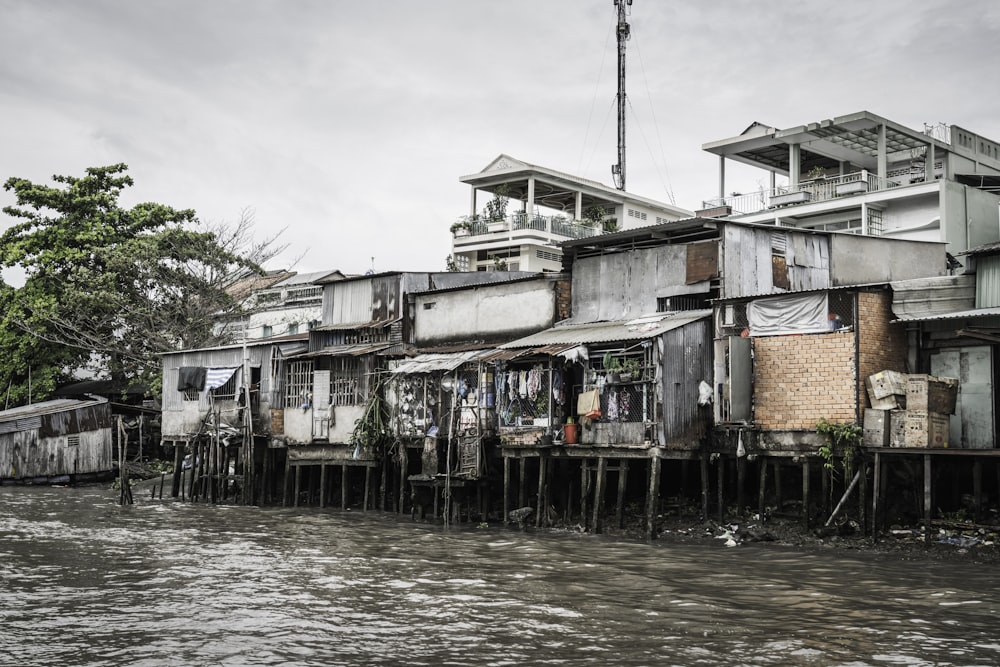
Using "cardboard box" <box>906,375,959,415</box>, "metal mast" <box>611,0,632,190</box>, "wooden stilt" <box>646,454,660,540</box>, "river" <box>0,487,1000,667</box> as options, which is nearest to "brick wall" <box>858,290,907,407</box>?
"cardboard box" <box>906,375,959,415</box>

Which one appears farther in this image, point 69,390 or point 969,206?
point 69,390

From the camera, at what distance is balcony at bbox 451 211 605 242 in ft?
147

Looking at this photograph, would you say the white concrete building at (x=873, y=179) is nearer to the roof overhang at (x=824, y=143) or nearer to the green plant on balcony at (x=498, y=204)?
the roof overhang at (x=824, y=143)

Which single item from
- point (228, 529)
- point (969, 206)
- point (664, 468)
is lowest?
point (228, 529)

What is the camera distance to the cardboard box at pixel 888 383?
20.7 meters

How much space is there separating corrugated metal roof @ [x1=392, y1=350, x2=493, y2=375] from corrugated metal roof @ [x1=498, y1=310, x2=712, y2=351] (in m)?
0.92

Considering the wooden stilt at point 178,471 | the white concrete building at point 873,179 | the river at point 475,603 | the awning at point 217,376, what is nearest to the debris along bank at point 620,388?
the awning at point 217,376

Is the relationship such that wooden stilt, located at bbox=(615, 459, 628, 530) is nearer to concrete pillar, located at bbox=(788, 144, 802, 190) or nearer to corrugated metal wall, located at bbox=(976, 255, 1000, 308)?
corrugated metal wall, located at bbox=(976, 255, 1000, 308)

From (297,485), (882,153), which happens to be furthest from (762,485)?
(882,153)

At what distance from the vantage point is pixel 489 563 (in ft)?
64.7

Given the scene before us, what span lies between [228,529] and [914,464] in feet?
52.0

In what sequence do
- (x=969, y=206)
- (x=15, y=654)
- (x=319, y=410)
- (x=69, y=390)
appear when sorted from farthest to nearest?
(x=69, y=390) → (x=969, y=206) → (x=319, y=410) → (x=15, y=654)

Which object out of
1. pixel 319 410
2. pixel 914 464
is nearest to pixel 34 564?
pixel 319 410

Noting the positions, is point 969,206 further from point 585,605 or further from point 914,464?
point 585,605
